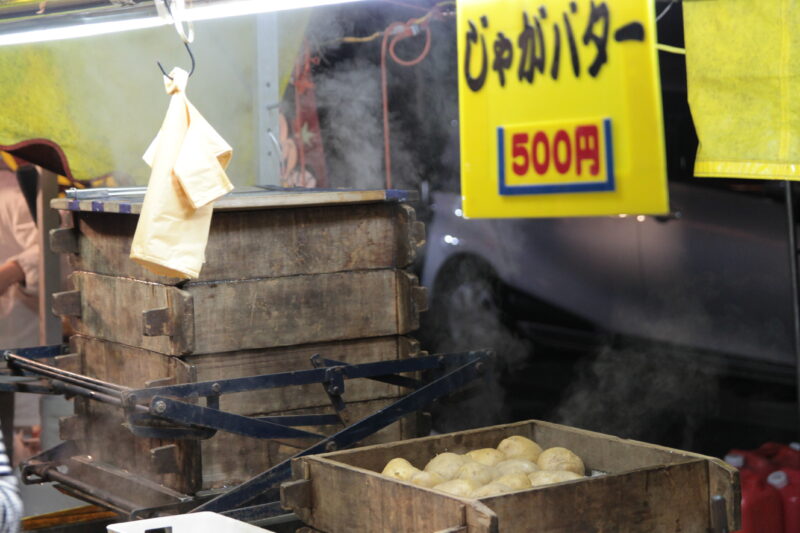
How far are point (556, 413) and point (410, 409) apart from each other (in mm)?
2938

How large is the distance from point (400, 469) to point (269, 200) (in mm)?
1128

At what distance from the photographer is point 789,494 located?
5062mm

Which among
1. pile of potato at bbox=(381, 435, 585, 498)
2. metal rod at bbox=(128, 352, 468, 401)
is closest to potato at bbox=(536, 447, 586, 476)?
pile of potato at bbox=(381, 435, 585, 498)

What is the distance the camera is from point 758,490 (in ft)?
16.6

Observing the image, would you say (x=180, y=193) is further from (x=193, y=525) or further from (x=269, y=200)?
(x=193, y=525)

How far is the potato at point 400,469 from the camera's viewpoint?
3.07 meters

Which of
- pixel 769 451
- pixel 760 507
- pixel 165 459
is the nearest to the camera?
pixel 165 459

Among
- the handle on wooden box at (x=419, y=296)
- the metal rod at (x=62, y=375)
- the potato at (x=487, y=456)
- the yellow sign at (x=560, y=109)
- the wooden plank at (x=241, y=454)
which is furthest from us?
the handle on wooden box at (x=419, y=296)

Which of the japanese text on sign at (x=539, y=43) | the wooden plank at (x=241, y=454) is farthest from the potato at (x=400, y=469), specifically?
the japanese text on sign at (x=539, y=43)

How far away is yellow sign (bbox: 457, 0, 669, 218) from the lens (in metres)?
3.01

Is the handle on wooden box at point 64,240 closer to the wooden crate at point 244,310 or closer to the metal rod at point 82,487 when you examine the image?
the wooden crate at point 244,310

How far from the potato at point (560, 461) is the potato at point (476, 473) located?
0.20 metres

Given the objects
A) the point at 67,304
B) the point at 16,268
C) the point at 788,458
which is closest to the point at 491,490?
the point at 67,304

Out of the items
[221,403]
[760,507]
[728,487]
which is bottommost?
[760,507]
